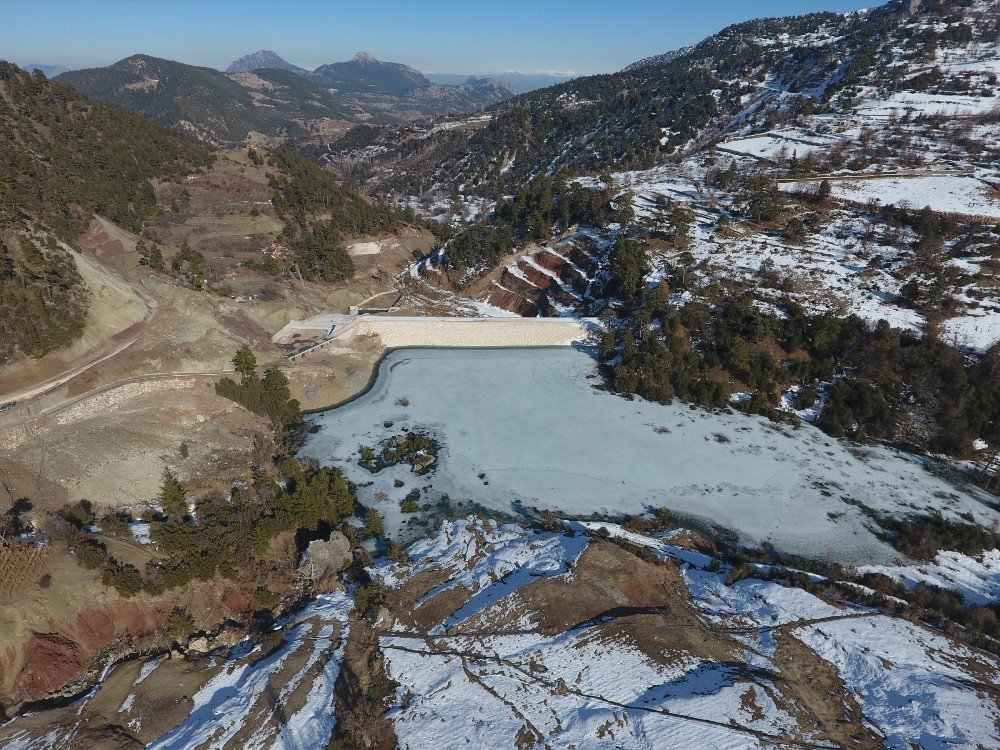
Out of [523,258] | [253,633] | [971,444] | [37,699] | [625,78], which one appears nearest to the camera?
[37,699]

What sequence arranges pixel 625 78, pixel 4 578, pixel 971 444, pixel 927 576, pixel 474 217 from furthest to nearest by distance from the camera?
1. pixel 625 78
2. pixel 474 217
3. pixel 971 444
4. pixel 927 576
5. pixel 4 578

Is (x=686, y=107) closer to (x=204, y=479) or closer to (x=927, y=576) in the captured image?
(x=927, y=576)

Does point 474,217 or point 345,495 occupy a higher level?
point 474,217

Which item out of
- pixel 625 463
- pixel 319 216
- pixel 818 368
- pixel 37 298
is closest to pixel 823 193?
pixel 818 368

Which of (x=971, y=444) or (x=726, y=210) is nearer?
(x=971, y=444)

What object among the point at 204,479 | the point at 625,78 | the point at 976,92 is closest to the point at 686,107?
the point at 976,92

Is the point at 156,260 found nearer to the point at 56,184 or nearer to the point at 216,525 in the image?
the point at 56,184
